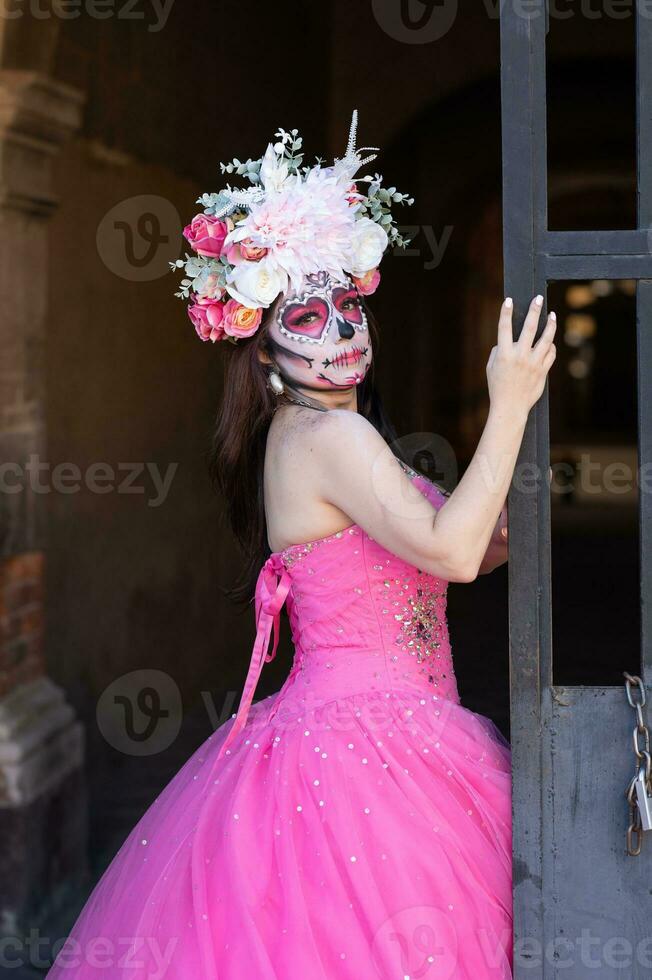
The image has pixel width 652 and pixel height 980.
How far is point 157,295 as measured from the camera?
5.55 meters

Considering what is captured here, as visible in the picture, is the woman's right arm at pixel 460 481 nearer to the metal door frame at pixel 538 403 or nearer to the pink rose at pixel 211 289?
the metal door frame at pixel 538 403

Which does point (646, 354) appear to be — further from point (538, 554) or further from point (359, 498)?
point (359, 498)

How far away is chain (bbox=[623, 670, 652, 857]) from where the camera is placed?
6.17 feet

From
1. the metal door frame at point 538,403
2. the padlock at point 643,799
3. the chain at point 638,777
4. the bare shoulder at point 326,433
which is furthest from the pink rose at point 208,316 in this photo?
the padlock at point 643,799

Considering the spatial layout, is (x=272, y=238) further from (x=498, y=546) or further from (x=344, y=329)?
(x=498, y=546)

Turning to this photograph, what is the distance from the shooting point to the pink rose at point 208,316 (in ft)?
7.53

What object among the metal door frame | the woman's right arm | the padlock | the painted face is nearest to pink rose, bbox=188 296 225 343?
the painted face

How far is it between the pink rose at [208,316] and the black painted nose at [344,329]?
225 mm

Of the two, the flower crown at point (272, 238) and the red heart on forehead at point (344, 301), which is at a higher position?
the flower crown at point (272, 238)

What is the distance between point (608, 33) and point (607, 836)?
807 cm

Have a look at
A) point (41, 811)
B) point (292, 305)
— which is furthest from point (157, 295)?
point (292, 305)

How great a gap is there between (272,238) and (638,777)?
3.63 ft

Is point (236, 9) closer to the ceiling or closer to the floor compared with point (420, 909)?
closer to the ceiling

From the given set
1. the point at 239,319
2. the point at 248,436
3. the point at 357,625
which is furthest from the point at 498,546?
the point at 239,319
